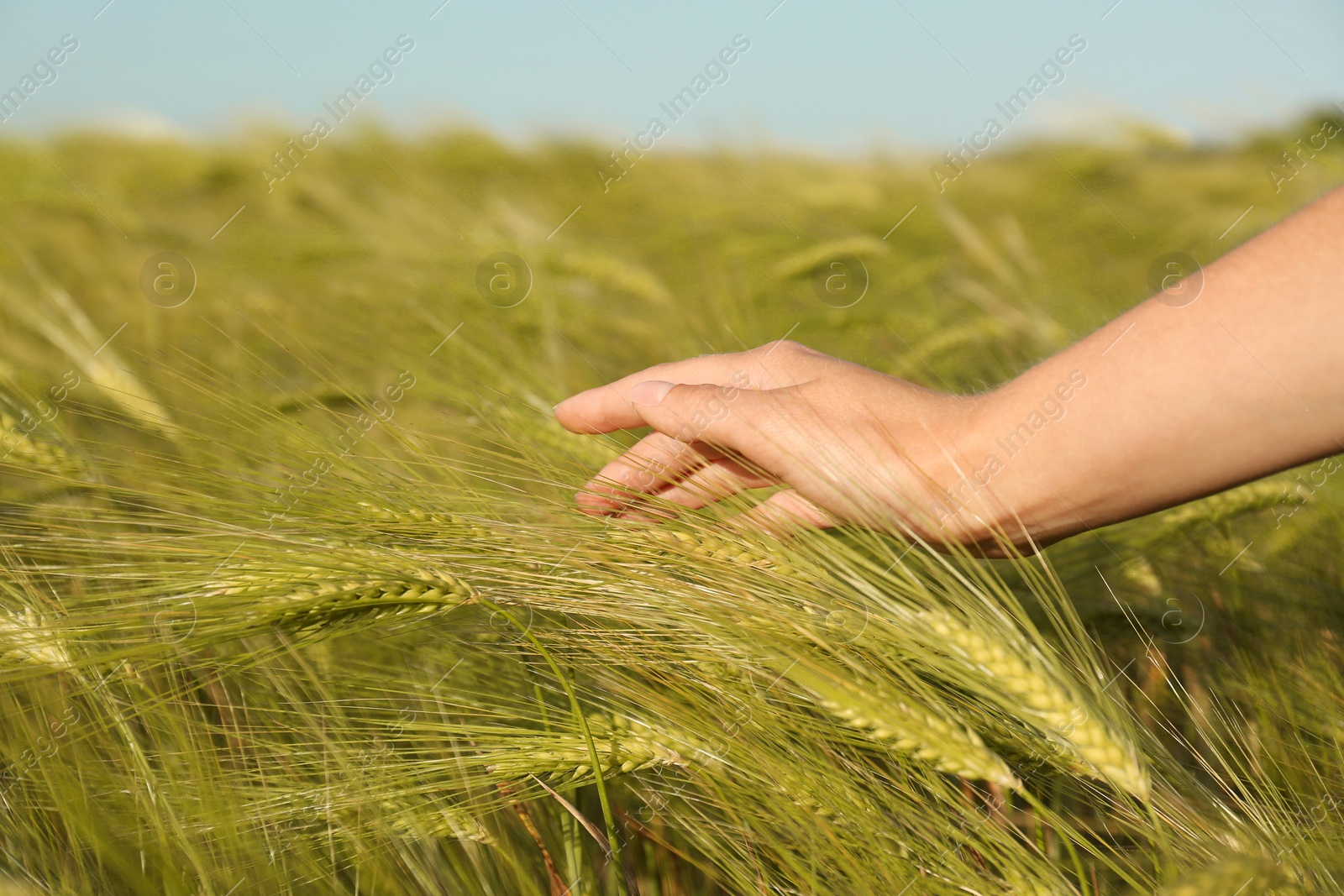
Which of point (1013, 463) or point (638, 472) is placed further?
point (638, 472)

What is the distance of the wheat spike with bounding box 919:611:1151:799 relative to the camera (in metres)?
0.53

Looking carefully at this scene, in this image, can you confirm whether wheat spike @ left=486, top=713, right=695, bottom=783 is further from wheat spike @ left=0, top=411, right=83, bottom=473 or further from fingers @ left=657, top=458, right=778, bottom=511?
wheat spike @ left=0, top=411, right=83, bottom=473

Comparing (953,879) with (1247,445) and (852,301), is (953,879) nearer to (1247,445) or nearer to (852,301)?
(1247,445)

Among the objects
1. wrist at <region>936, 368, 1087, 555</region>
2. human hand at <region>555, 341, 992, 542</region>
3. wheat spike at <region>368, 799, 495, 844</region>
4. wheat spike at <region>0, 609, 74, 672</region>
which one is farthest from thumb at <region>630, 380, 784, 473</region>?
wheat spike at <region>0, 609, 74, 672</region>

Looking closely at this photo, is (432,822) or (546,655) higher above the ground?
(546,655)

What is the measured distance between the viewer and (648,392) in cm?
73

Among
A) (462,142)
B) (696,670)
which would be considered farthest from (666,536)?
(462,142)

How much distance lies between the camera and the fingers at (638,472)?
649 mm

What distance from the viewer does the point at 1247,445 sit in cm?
55

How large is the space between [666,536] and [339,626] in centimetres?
27

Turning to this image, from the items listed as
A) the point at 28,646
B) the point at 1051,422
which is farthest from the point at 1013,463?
the point at 28,646

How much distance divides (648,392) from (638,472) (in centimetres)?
7

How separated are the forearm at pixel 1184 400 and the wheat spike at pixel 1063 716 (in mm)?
130

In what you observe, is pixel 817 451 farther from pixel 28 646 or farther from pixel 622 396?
pixel 28 646
